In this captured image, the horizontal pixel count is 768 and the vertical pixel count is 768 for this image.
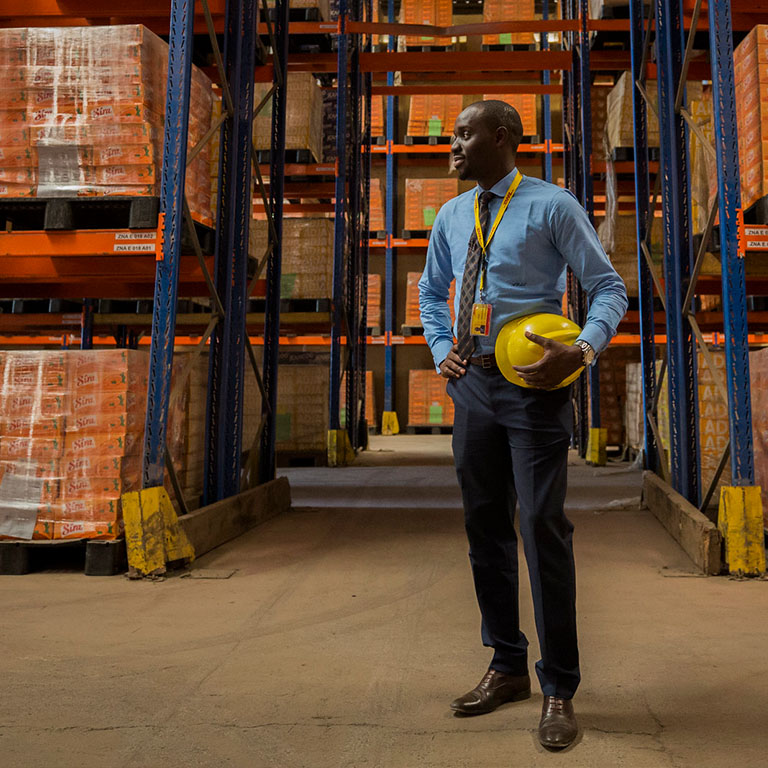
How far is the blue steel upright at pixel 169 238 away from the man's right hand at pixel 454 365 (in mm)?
2133

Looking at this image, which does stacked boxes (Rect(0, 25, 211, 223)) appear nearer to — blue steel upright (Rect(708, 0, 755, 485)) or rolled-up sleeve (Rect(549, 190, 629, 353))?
rolled-up sleeve (Rect(549, 190, 629, 353))

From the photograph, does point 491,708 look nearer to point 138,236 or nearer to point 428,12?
point 138,236

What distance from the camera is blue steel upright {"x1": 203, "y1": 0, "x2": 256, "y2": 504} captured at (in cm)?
514

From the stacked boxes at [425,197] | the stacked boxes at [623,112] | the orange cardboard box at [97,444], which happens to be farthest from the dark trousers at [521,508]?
the stacked boxes at [425,197]

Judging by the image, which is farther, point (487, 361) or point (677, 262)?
point (677, 262)

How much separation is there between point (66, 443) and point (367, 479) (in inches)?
191

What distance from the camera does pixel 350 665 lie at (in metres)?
2.69

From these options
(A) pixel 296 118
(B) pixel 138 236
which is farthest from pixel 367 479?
(B) pixel 138 236

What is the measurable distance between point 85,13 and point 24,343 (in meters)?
9.76

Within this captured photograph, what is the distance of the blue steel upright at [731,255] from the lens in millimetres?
Answer: 3986

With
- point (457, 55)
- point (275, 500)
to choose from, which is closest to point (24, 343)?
point (457, 55)

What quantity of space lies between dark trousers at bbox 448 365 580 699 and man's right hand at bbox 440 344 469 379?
2cm

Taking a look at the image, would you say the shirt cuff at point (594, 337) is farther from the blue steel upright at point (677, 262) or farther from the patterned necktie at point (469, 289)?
the blue steel upright at point (677, 262)

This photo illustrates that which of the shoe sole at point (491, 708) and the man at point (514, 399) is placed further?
the shoe sole at point (491, 708)
